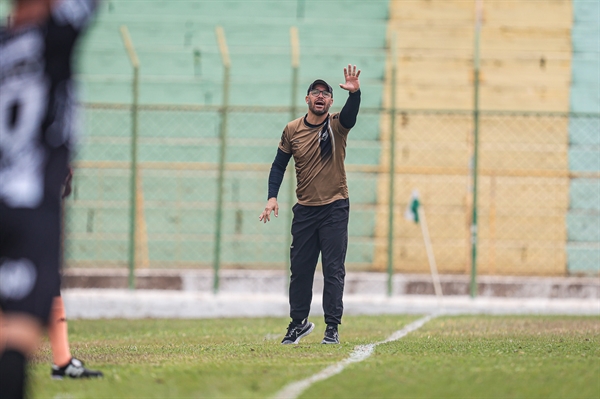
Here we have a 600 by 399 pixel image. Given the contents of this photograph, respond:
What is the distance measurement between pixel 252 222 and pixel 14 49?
44.2 feet

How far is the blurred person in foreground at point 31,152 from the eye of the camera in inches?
159

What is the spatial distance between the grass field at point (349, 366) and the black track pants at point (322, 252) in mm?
397

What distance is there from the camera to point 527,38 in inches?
733

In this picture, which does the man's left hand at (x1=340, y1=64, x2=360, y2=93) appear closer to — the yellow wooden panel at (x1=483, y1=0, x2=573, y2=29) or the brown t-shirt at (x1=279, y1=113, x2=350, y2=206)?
the brown t-shirt at (x1=279, y1=113, x2=350, y2=206)

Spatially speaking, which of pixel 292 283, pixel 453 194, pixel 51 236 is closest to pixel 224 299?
pixel 453 194

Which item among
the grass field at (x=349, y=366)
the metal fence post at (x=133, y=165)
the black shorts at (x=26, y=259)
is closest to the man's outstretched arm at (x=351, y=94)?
the grass field at (x=349, y=366)

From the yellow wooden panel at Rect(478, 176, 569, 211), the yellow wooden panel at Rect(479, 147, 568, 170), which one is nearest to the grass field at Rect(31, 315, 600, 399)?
the yellow wooden panel at Rect(478, 176, 569, 211)

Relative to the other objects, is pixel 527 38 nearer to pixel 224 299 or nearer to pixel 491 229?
pixel 491 229

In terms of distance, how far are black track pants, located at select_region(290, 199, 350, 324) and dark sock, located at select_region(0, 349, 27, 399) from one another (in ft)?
16.7

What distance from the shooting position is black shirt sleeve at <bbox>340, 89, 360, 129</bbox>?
870cm

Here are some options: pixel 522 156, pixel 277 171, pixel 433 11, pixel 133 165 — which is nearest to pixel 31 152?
pixel 277 171

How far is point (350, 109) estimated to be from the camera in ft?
28.6

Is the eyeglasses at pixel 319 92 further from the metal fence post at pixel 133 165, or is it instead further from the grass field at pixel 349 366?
the metal fence post at pixel 133 165

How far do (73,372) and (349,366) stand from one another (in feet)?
5.42
